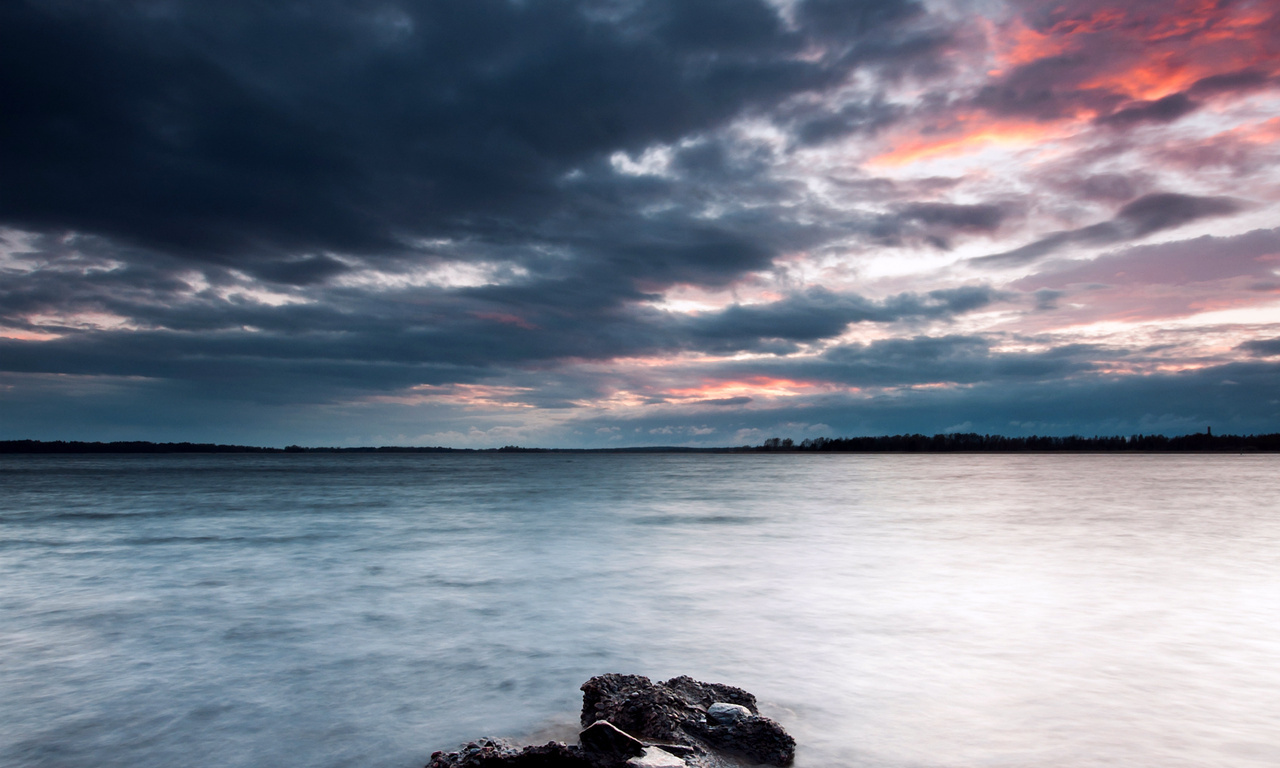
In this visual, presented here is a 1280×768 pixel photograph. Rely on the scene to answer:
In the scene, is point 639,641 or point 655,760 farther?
point 639,641

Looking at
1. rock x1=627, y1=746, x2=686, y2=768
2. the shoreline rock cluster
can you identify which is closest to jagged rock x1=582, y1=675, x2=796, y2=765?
the shoreline rock cluster

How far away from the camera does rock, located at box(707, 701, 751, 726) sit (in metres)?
3.65

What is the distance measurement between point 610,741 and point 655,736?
12.7 inches

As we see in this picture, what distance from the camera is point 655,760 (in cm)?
302

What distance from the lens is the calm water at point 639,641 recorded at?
13.8 feet

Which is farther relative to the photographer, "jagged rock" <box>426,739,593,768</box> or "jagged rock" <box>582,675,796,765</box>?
"jagged rock" <box>582,675,796,765</box>

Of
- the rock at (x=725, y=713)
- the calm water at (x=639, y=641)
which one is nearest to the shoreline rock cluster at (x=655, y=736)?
the rock at (x=725, y=713)

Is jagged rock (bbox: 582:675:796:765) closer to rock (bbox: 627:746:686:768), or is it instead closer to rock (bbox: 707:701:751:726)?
rock (bbox: 707:701:751:726)

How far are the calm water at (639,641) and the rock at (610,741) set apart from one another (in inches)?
47.2

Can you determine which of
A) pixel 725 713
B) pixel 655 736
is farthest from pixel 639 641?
pixel 655 736

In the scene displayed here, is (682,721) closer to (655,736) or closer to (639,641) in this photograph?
(655,736)

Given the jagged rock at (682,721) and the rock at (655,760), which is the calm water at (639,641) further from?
the rock at (655,760)

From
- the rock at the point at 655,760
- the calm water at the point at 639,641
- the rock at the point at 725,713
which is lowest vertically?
the calm water at the point at 639,641

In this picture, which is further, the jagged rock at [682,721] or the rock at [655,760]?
the jagged rock at [682,721]
